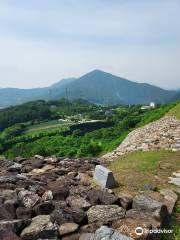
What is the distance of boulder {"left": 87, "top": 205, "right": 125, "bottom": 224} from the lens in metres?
9.94

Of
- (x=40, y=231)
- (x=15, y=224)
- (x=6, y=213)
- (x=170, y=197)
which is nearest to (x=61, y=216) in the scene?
(x=40, y=231)

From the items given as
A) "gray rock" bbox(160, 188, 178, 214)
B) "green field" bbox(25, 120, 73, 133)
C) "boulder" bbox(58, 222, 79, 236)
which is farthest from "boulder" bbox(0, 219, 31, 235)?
"green field" bbox(25, 120, 73, 133)

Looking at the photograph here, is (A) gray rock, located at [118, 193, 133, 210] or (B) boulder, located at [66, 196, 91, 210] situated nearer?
(B) boulder, located at [66, 196, 91, 210]

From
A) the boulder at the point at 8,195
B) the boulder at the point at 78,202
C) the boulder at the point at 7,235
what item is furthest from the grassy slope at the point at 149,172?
the boulder at the point at 7,235

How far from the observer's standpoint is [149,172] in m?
15.2

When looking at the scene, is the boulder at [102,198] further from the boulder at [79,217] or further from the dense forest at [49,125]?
the dense forest at [49,125]

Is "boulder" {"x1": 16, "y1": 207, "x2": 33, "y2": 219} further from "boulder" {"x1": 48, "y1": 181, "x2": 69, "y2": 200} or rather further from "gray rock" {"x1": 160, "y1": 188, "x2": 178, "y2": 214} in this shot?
"gray rock" {"x1": 160, "y1": 188, "x2": 178, "y2": 214}

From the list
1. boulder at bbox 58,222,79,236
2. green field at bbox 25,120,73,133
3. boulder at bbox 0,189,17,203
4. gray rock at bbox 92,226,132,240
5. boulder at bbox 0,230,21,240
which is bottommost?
green field at bbox 25,120,73,133

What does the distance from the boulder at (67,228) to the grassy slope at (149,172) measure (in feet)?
8.53

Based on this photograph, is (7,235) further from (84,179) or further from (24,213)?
(84,179)

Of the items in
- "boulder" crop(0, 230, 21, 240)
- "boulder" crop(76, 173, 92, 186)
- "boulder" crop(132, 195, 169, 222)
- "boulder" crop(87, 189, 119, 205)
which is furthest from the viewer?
"boulder" crop(76, 173, 92, 186)

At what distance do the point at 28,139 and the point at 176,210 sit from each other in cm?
7312

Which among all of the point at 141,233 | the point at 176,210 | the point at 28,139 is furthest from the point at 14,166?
the point at 28,139

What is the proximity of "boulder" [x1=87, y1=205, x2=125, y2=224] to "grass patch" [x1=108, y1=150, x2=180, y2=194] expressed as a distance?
2362mm
